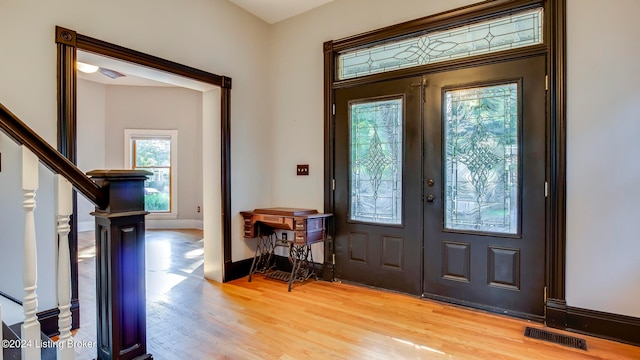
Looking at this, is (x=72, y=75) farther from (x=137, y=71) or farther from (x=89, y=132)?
(x=89, y=132)

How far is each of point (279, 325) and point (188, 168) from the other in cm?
543

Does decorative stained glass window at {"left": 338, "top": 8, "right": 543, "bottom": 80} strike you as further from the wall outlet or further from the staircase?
the staircase

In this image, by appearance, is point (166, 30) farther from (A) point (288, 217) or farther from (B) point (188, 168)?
(B) point (188, 168)

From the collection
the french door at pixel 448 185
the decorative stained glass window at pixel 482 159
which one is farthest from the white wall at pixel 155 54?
the decorative stained glass window at pixel 482 159

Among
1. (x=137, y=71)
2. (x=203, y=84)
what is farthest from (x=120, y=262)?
(x=203, y=84)

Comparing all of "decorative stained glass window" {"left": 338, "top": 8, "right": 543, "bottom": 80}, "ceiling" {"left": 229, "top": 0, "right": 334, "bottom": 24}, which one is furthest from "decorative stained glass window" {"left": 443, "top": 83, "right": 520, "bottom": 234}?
"ceiling" {"left": 229, "top": 0, "right": 334, "bottom": 24}

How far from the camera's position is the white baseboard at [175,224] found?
6980mm

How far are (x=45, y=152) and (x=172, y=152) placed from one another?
6.36m

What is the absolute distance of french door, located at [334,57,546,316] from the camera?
258 cm

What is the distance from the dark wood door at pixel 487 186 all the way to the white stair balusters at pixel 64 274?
→ 260 centimetres

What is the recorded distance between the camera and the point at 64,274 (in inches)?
48.4

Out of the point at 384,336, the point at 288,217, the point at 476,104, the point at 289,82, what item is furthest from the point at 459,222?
A: the point at 289,82

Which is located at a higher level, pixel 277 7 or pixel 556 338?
pixel 277 7

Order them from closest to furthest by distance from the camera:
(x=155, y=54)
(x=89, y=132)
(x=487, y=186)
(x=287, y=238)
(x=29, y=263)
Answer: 1. (x=29, y=263)
2. (x=487, y=186)
3. (x=155, y=54)
4. (x=287, y=238)
5. (x=89, y=132)
